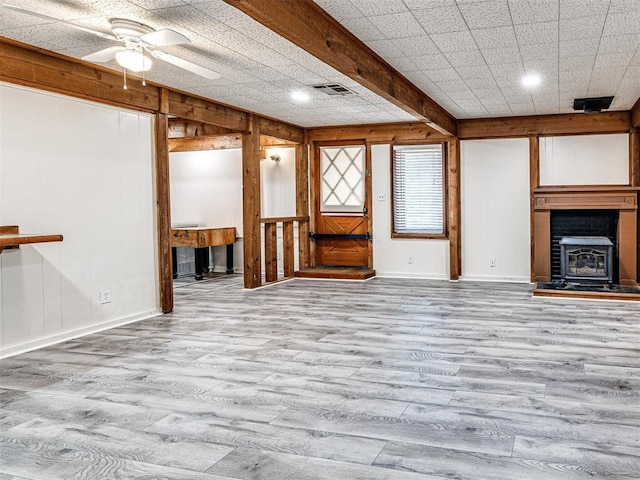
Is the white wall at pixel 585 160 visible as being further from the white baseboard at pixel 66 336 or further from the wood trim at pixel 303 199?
the white baseboard at pixel 66 336

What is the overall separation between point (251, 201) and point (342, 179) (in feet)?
6.15

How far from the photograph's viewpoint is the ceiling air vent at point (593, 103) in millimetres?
6348

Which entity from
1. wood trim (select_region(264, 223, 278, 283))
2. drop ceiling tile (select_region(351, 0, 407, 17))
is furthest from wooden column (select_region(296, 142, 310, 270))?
drop ceiling tile (select_region(351, 0, 407, 17))

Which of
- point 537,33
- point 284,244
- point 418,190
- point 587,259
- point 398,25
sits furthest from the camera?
point 284,244

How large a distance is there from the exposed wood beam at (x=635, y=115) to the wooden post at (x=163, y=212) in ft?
17.0

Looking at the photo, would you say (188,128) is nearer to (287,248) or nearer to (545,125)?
(287,248)

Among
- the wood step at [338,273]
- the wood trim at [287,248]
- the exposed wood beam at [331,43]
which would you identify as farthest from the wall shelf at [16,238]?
the wood step at [338,273]

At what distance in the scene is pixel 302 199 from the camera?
870cm

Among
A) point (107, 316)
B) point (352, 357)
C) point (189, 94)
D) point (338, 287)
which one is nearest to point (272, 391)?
point (352, 357)

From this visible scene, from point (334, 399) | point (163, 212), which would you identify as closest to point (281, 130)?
point (163, 212)

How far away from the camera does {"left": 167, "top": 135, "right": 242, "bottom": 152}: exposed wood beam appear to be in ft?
29.1

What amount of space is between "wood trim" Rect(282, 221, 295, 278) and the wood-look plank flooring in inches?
114

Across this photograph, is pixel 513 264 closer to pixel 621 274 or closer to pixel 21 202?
pixel 621 274

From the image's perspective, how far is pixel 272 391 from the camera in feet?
10.6
